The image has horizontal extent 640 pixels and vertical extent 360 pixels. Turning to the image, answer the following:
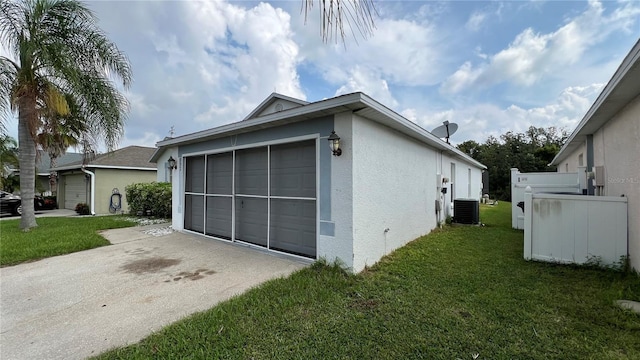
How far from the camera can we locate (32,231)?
7.51m

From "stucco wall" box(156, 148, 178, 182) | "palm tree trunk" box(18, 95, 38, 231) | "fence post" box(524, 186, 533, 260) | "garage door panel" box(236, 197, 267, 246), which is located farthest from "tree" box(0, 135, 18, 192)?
"fence post" box(524, 186, 533, 260)

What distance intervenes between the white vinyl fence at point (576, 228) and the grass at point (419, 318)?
27 centimetres

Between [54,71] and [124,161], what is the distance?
9029 millimetres

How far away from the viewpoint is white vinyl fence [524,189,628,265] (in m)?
3.93

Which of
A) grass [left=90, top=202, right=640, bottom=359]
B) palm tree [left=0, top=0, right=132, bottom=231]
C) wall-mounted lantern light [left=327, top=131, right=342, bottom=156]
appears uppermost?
palm tree [left=0, top=0, right=132, bottom=231]

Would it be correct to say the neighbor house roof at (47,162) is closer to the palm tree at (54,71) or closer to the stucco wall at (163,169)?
the stucco wall at (163,169)

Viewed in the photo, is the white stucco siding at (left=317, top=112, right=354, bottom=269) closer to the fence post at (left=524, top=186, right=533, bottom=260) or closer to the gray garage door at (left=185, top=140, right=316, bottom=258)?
the gray garage door at (left=185, top=140, right=316, bottom=258)

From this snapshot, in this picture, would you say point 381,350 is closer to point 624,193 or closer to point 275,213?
point 275,213

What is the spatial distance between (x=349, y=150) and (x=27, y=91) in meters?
8.73

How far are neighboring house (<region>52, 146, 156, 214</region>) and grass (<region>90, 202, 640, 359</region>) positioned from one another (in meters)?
12.9

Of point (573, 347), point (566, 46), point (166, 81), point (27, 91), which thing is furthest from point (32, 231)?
point (566, 46)

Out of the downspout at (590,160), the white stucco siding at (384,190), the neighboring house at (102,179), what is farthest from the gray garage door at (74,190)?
the downspout at (590,160)

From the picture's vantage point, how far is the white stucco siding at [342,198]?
391cm

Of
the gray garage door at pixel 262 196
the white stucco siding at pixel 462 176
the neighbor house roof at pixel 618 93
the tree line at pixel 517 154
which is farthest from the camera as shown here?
the tree line at pixel 517 154
